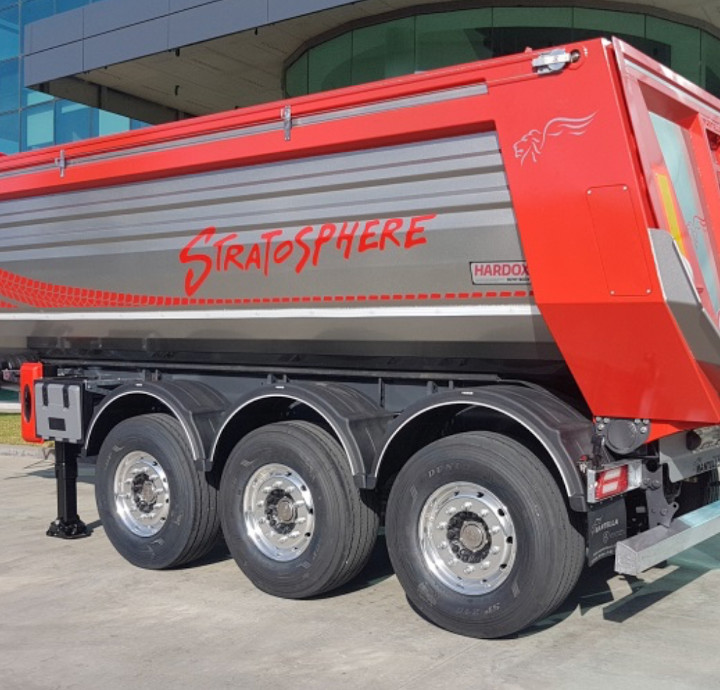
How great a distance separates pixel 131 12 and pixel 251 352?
10.3 metres

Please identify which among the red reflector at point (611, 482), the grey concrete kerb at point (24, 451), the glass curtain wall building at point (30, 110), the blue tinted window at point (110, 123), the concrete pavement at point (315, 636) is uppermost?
the glass curtain wall building at point (30, 110)

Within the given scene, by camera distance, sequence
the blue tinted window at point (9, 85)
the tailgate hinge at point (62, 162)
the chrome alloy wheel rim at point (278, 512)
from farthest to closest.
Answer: the blue tinted window at point (9, 85)
the tailgate hinge at point (62, 162)
the chrome alloy wheel rim at point (278, 512)

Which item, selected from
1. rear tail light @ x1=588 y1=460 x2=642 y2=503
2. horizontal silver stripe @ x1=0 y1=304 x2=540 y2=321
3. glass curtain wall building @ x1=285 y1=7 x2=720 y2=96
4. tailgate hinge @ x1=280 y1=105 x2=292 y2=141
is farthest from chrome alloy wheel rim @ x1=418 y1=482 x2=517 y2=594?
glass curtain wall building @ x1=285 y1=7 x2=720 y2=96

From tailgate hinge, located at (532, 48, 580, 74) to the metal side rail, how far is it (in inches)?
95.1

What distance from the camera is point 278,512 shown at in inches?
229

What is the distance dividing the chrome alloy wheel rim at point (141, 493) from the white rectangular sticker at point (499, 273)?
2.78m

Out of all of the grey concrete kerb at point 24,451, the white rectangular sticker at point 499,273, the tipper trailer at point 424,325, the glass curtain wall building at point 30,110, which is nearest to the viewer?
the tipper trailer at point 424,325

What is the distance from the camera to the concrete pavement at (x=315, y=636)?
4.44 metres

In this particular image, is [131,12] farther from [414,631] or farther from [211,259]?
[414,631]

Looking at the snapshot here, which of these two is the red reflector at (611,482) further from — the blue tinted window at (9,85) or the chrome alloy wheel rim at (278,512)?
the blue tinted window at (9,85)

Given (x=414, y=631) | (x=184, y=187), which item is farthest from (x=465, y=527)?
(x=184, y=187)

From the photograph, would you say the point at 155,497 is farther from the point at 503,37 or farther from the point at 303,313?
the point at 503,37

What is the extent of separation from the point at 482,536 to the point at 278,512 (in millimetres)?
1455

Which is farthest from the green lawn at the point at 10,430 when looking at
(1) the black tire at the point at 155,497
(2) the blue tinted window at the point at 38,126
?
(2) the blue tinted window at the point at 38,126
